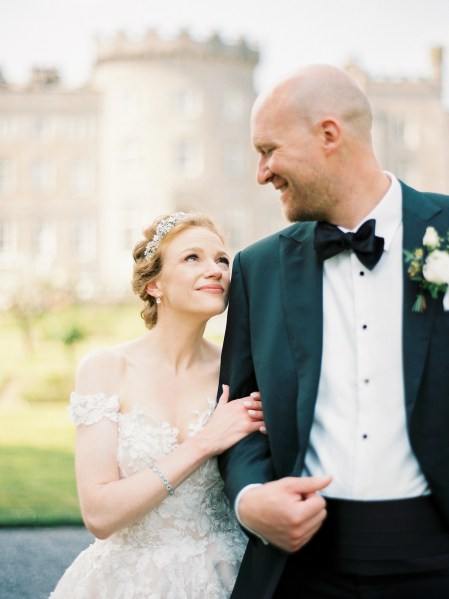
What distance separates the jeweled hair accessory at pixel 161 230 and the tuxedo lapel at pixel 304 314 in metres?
0.65

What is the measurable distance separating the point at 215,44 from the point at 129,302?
1226cm

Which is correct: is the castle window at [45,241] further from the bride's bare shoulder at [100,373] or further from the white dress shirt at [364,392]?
the white dress shirt at [364,392]

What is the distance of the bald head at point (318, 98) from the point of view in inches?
77.9

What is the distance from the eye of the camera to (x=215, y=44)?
32312 mm

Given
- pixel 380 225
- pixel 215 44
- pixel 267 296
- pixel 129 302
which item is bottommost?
pixel 129 302

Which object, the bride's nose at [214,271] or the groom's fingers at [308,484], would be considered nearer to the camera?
the groom's fingers at [308,484]

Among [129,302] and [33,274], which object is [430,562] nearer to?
[33,274]

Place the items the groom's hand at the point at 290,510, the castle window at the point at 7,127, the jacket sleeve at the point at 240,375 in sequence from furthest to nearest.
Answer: the castle window at the point at 7,127 < the jacket sleeve at the point at 240,375 < the groom's hand at the point at 290,510

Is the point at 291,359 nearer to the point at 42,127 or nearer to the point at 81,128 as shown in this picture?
the point at 81,128

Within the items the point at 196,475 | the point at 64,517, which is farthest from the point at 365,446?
the point at 64,517

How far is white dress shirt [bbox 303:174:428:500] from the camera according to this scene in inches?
74.2

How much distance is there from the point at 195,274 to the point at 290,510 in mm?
992

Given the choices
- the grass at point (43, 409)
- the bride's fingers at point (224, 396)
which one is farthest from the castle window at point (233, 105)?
the bride's fingers at point (224, 396)

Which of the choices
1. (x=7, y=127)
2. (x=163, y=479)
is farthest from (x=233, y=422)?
(x=7, y=127)
